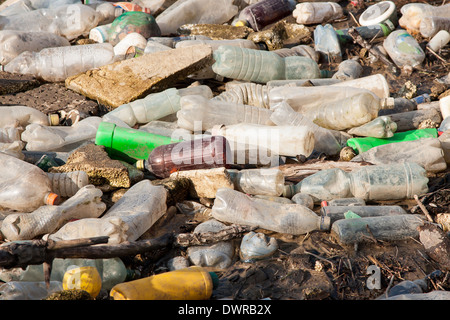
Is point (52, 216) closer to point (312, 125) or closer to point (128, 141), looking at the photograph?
point (128, 141)

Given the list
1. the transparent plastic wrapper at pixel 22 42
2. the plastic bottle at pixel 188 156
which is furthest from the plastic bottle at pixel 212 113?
the transparent plastic wrapper at pixel 22 42

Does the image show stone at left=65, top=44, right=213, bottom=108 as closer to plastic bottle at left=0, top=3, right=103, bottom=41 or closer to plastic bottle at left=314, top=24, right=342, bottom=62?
plastic bottle at left=0, top=3, right=103, bottom=41

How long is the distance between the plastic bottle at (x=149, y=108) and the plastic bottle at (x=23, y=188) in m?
1.19

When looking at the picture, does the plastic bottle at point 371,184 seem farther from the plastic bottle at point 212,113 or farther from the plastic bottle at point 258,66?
the plastic bottle at point 258,66

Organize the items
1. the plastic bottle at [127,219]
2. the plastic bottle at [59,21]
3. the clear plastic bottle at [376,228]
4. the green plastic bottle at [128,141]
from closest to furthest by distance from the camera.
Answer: the plastic bottle at [127,219], the clear plastic bottle at [376,228], the green plastic bottle at [128,141], the plastic bottle at [59,21]

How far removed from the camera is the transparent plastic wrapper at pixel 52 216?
3.23m

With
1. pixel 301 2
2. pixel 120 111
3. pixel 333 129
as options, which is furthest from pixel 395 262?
pixel 301 2

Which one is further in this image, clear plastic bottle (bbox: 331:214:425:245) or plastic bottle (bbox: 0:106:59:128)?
plastic bottle (bbox: 0:106:59:128)

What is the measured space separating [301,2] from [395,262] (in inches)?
195

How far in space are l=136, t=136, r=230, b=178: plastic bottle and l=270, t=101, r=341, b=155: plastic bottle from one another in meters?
0.74

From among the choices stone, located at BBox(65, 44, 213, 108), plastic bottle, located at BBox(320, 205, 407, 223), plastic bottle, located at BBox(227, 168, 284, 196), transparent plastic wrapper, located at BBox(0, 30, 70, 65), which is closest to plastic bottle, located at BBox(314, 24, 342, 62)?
stone, located at BBox(65, 44, 213, 108)

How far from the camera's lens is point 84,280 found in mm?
2600

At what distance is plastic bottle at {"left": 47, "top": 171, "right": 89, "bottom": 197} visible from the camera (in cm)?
376

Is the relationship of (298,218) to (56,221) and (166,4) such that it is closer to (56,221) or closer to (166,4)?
(56,221)
